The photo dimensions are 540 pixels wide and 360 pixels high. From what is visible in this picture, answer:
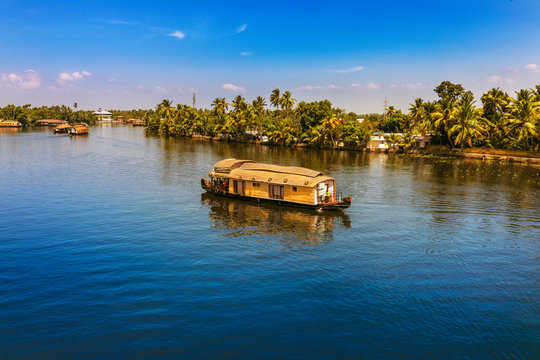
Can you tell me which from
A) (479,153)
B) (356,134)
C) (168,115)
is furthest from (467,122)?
(168,115)

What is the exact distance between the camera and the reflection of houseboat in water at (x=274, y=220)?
3297 centimetres

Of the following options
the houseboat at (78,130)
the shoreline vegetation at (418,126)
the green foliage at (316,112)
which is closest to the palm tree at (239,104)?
the shoreline vegetation at (418,126)

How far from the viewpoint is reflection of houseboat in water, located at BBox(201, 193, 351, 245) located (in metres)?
33.0

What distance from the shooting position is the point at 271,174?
42.4 meters

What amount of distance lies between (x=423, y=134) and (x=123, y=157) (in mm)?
94518

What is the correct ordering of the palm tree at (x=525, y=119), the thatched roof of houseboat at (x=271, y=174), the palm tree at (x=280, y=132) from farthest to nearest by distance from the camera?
the palm tree at (x=280, y=132)
the palm tree at (x=525, y=119)
the thatched roof of houseboat at (x=271, y=174)

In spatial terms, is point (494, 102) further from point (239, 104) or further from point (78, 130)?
point (78, 130)

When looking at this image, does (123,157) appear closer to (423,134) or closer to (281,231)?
(281,231)

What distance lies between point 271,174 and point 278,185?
1.95m

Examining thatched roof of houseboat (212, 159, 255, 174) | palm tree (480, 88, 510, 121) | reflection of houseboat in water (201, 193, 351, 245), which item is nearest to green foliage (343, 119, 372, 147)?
palm tree (480, 88, 510, 121)

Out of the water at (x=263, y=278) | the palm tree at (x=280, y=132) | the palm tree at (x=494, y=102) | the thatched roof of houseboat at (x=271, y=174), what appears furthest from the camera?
the palm tree at (x=280, y=132)

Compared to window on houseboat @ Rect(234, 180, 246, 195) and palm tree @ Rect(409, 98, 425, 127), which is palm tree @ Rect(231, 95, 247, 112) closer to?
palm tree @ Rect(409, 98, 425, 127)

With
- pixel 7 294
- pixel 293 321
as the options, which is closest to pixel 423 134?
pixel 293 321

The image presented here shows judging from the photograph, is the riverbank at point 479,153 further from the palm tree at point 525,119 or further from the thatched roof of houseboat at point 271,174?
the thatched roof of houseboat at point 271,174
